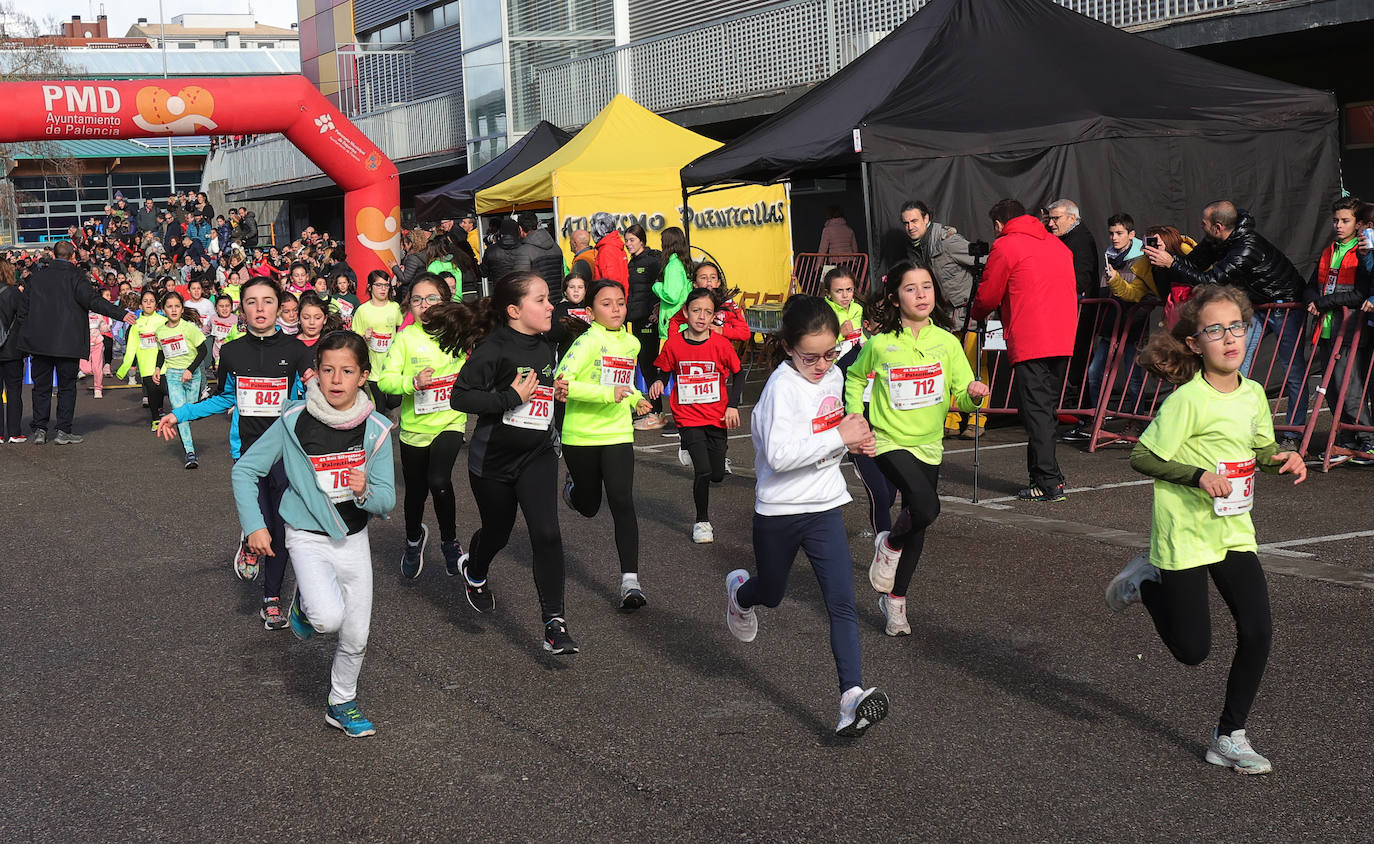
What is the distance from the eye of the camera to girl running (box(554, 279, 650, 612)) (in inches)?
279

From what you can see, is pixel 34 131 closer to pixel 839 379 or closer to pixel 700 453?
pixel 700 453

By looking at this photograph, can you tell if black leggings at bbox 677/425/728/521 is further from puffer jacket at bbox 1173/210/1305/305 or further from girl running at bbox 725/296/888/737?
puffer jacket at bbox 1173/210/1305/305

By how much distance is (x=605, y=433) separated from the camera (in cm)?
709

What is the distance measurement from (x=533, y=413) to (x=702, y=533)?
2553 mm

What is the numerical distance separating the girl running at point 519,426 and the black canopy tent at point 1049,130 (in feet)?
19.7

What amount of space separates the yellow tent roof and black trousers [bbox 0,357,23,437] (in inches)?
257

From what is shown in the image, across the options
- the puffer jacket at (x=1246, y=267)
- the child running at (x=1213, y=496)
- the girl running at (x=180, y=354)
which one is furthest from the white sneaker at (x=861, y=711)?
the girl running at (x=180, y=354)

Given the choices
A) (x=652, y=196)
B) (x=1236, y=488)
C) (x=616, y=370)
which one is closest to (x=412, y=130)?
(x=652, y=196)

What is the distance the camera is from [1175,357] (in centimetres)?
476

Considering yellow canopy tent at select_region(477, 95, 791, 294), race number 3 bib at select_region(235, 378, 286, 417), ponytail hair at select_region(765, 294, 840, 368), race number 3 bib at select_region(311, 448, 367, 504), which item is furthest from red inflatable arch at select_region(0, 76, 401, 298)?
ponytail hair at select_region(765, 294, 840, 368)

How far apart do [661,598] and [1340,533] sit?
371 cm

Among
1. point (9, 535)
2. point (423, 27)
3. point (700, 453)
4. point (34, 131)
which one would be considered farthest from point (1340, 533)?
point (423, 27)

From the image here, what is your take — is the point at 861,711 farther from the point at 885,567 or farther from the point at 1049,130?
the point at 1049,130

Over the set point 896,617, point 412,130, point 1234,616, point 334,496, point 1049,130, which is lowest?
point 896,617
